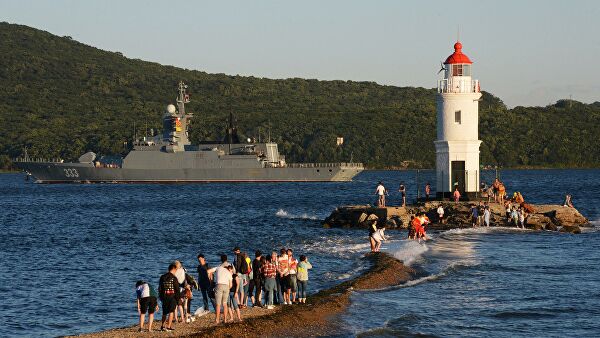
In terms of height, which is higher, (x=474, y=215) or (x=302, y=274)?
(x=474, y=215)

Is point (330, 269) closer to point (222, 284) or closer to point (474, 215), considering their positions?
point (222, 284)

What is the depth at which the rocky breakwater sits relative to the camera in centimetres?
4159

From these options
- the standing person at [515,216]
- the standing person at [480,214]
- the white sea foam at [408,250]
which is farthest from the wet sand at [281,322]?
the standing person at [515,216]

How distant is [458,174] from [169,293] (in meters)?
26.8

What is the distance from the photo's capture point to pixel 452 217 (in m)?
41.9

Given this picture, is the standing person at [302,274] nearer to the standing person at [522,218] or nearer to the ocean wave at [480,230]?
the ocean wave at [480,230]

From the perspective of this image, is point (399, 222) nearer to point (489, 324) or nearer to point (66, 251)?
point (66, 251)

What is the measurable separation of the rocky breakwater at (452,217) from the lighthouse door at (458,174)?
1.02 m

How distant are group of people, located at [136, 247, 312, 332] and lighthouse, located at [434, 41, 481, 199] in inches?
821

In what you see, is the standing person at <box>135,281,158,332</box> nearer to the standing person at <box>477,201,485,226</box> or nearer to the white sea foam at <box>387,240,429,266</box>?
the white sea foam at <box>387,240,429,266</box>

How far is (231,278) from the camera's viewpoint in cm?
1892

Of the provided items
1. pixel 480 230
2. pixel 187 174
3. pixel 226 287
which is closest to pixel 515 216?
pixel 480 230

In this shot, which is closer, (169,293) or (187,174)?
(169,293)

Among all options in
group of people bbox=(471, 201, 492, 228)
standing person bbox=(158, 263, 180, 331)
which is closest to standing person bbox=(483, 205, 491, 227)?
group of people bbox=(471, 201, 492, 228)
